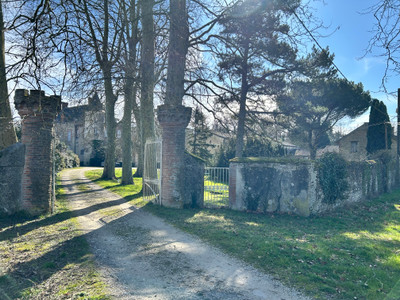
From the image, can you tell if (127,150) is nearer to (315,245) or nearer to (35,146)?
(35,146)

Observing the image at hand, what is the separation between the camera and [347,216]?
35.8ft

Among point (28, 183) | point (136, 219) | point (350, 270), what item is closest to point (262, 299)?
point (350, 270)

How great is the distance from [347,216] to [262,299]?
8.58m

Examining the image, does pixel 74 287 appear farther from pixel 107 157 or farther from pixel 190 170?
pixel 107 157

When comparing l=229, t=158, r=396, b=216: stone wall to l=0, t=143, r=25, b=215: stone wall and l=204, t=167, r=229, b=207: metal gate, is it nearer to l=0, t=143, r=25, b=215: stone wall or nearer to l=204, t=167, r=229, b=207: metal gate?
l=204, t=167, r=229, b=207: metal gate

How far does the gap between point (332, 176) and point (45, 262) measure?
10.2 meters

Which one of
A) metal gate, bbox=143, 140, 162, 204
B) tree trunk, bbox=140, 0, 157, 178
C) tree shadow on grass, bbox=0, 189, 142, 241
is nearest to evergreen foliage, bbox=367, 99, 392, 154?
tree trunk, bbox=140, 0, 157, 178

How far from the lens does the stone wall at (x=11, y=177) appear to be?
791cm

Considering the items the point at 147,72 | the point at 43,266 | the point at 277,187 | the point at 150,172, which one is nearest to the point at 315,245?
the point at 277,187

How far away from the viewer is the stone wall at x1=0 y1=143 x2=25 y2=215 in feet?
25.9

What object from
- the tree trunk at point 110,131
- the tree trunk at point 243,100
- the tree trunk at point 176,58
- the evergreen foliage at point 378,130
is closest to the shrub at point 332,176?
the tree trunk at point 243,100

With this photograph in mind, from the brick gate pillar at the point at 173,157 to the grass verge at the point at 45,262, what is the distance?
335cm

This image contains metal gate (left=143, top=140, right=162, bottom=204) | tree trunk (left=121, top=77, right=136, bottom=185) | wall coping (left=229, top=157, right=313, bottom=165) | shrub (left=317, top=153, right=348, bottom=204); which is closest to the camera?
wall coping (left=229, top=157, right=313, bottom=165)

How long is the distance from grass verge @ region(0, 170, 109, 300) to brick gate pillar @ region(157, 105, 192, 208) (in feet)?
11.0
